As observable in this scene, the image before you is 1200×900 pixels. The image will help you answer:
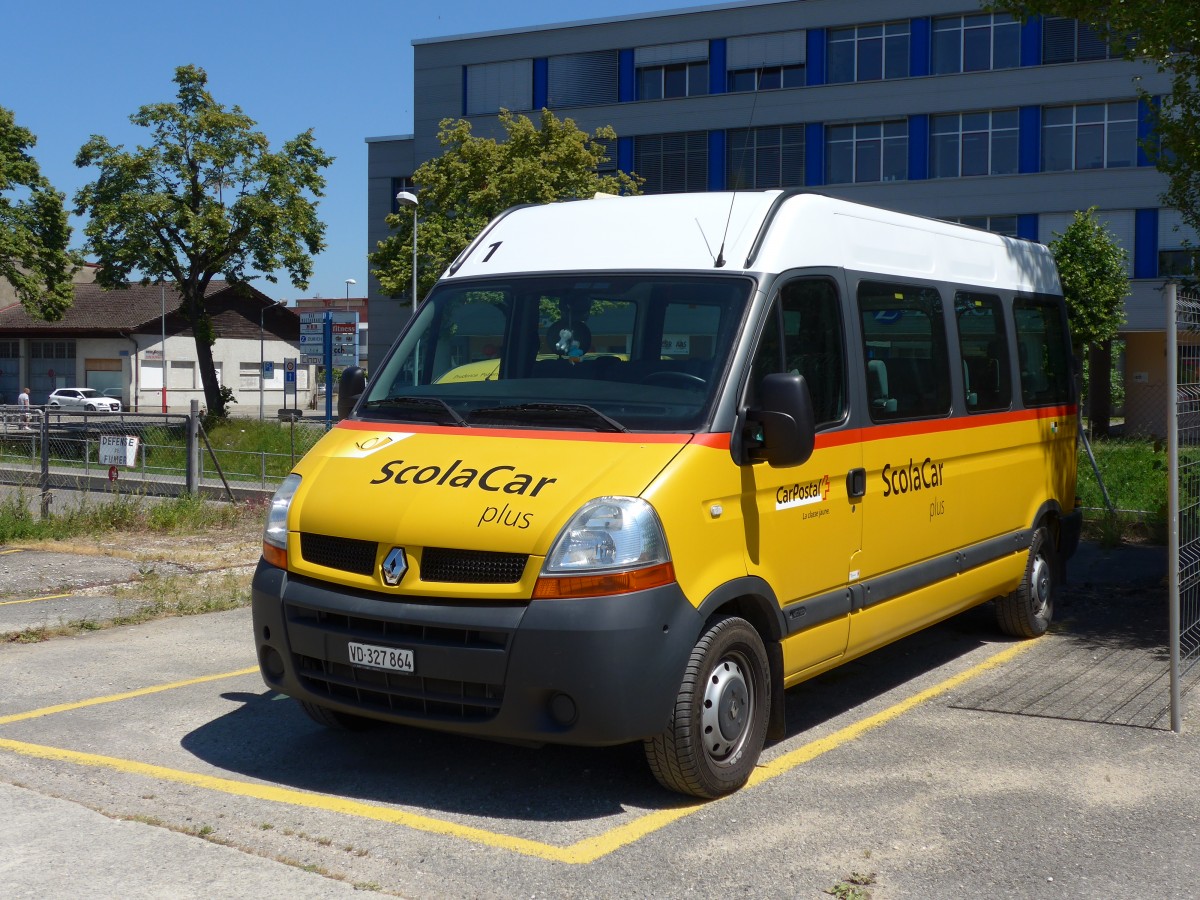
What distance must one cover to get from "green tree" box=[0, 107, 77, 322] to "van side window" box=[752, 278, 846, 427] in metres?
36.2

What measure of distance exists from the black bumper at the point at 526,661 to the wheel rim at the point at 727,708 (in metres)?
0.32

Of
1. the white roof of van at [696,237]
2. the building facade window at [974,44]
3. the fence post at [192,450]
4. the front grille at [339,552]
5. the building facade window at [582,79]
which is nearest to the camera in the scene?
the front grille at [339,552]

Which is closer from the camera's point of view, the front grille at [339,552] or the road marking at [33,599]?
the front grille at [339,552]

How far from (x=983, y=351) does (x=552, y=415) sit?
3.64 metres

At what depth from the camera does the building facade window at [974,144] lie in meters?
44.5

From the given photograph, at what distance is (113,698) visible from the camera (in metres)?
7.37

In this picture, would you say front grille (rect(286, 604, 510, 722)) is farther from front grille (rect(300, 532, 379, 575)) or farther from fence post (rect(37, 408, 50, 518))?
fence post (rect(37, 408, 50, 518))

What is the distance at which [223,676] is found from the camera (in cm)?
798

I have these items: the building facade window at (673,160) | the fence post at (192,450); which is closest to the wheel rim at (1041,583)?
the fence post at (192,450)

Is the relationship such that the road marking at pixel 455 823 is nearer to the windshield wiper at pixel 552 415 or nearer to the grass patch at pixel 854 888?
the grass patch at pixel 854 888

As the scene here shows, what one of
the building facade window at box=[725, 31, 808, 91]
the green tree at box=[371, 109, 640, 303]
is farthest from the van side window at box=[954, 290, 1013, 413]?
the building facade window at box=[725, 31, 808, 91]

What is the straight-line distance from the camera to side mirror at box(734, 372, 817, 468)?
18.3ft

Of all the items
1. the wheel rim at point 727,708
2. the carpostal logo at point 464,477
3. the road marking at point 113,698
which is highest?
the carpostal logo at point 464,477

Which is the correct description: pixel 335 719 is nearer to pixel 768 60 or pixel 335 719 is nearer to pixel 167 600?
pixel 167 600
